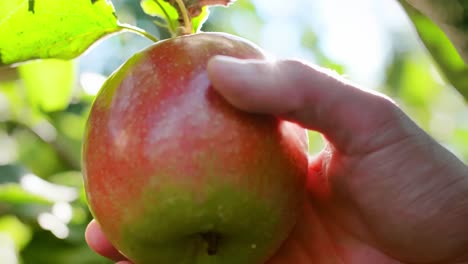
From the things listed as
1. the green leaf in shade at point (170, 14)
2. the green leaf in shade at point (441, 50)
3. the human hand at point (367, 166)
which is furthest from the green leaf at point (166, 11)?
the green leaf in shade at point (441, 50)

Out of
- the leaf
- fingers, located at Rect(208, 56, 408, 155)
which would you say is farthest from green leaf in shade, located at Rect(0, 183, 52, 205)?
the leaf

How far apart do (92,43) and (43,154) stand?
1071 millimetres

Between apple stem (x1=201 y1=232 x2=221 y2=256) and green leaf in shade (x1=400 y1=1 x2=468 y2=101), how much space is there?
406 mm

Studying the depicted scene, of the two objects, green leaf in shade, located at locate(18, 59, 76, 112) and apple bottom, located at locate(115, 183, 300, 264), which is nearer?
apple bottom, located at locate(115, 183, 300, 264)

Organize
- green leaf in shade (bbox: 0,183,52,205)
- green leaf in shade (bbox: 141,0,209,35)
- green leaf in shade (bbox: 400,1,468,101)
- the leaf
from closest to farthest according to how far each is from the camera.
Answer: the leaf, green leaf in shade (bbox: 400,1,468,101), green leaf in shade (bbox: 141,0,209,35), green leaf in shade (bbox: 0,183,52,205)

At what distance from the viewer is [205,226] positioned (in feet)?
3.42

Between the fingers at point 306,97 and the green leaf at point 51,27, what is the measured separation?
319 millimetres

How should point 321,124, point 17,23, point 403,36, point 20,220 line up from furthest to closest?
1. point 403,36
2. point 20,220
3. point 17,23
4. point 321,124

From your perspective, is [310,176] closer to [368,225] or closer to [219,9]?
[368,225]

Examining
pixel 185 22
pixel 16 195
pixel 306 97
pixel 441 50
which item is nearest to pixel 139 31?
pixel 185 22

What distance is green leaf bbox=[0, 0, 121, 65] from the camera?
4.05 ft

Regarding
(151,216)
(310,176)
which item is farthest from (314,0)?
(151,216)

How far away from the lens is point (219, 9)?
3502mm

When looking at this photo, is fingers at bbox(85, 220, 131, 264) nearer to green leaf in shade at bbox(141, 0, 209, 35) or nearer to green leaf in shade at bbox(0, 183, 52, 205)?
green leaf in shade at bbox(141, 0, 209, 35)
